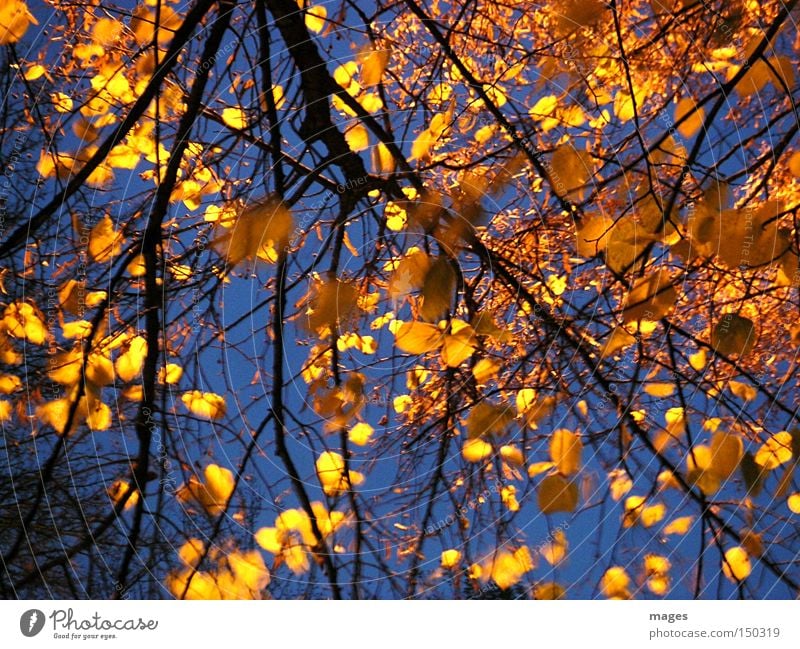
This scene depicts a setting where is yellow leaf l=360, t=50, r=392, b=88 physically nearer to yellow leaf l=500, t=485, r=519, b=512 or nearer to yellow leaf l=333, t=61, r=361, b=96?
yellow leaf l=333, t=61, r=361, b=96

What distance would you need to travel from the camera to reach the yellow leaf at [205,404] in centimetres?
104

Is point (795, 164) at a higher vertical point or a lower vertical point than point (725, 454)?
higher

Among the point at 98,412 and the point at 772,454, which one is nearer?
the point at 98,412

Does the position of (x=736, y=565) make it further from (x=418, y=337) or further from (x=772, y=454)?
(x=418, y=337)

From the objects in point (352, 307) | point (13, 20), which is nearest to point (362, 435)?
point (352, 307)

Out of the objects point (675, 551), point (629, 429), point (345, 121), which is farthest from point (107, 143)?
point (675, 551)

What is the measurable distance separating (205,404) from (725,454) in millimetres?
765

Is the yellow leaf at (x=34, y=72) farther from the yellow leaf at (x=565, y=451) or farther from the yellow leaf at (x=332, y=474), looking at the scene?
the yellow leaf at (x=565, y=451)

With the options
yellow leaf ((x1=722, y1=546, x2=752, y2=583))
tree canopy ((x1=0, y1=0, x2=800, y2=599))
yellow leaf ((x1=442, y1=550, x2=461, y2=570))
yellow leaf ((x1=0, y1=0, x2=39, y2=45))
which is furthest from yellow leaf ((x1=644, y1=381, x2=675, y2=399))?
yellow leaf ((x1=0, y1=0, x2=39, y2=45))

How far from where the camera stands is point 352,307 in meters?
1.05

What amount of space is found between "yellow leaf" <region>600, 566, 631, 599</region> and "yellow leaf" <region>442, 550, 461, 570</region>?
0.21 meters

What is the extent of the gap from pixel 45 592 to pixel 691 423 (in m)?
0.94
